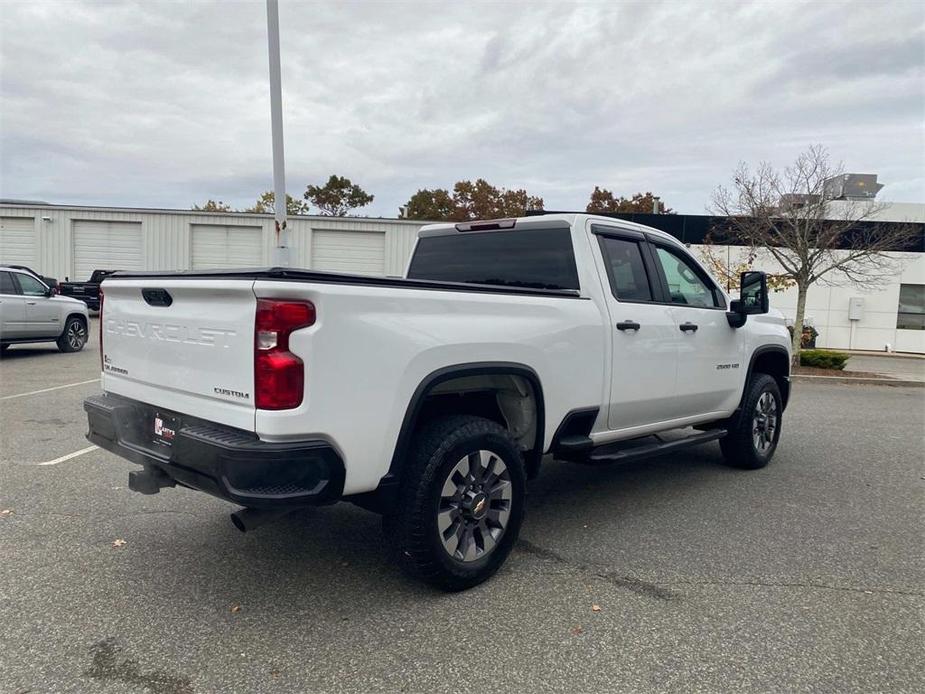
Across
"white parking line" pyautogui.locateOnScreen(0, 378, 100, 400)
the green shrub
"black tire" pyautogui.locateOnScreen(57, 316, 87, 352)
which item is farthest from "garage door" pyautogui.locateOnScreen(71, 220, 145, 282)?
the green shrub

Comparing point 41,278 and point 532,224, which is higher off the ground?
point 532,224

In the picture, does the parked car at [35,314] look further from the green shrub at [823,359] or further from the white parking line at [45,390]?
the green shrub at [823,359]

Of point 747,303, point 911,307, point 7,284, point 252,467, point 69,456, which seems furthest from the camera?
point 911,307

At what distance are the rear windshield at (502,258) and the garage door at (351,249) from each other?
67.0ft

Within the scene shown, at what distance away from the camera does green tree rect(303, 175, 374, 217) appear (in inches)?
2189

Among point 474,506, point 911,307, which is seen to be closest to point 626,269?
point 474,506

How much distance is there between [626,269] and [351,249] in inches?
855

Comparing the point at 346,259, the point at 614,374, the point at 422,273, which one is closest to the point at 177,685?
the point at 614,374

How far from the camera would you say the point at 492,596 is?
11.4ft

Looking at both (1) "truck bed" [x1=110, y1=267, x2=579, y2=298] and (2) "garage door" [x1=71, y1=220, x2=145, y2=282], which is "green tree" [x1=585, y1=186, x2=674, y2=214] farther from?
(1) "truck bed" [x1=110, y1=267, x2=579, y2=298]

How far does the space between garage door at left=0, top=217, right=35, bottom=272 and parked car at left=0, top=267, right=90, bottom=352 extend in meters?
13.7

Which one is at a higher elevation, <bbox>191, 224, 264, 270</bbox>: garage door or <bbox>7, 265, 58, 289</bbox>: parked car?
<bbox>191, 224, 264, 270</bbox>: garage door

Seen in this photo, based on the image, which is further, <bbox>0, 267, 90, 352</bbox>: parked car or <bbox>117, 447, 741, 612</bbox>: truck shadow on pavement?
<bbox>0, 267, 90, 352</bbox>: parked car

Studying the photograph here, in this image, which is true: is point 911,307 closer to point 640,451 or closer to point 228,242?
point 640,451
